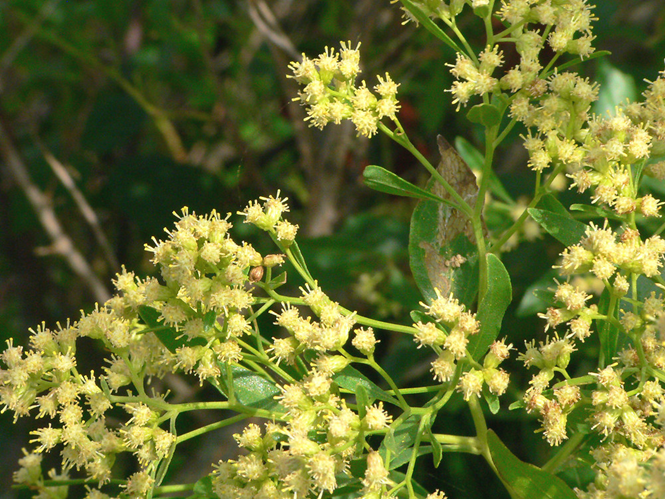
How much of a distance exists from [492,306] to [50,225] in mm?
2277

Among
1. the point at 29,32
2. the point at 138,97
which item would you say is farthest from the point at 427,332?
the point at 29,32

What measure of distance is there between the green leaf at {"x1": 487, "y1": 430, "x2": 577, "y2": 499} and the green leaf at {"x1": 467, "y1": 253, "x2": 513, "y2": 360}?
178 millimetres

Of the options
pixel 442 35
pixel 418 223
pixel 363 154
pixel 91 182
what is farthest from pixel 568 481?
pixel 91 182

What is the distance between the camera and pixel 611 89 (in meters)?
2.23

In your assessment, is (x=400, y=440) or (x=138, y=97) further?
(x=138, y=97)

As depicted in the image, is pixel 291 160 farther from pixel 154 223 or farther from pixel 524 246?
pixel 524 246

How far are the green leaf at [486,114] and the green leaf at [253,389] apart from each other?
722 millimetres

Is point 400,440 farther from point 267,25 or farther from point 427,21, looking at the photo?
point 267,25

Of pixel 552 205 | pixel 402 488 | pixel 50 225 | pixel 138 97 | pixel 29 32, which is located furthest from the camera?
pixel 29 32

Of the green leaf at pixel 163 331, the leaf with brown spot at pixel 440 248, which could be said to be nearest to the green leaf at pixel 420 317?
the leaf with brown spot at pixel 440 248

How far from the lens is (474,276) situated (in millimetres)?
1670

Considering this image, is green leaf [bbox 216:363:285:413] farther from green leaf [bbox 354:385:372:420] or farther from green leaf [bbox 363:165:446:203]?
green leaf [bbox 363:165:446:203]

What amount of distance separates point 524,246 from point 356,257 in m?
0.61

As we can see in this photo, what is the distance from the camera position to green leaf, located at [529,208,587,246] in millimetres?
1479
